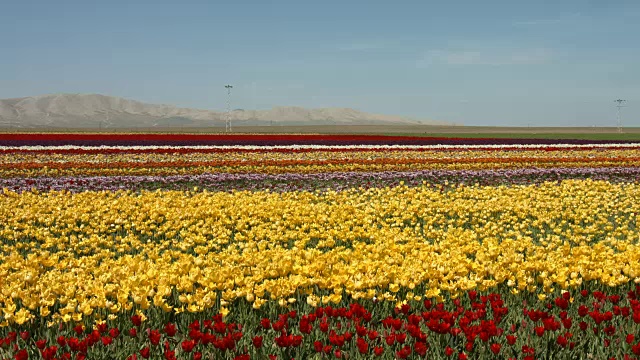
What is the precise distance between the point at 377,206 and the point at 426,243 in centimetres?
433

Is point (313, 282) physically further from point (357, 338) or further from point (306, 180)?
point (306, 180)

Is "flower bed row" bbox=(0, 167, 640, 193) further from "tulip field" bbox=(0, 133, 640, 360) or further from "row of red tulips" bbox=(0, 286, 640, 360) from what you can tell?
"row of red tulips" bbox=(0, 286, 640, 360)

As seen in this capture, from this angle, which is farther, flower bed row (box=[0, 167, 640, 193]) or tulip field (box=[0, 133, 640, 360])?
flower bed row (box=[0, 167, 640, 193])

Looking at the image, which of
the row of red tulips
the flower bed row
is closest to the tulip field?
the row of red tulips

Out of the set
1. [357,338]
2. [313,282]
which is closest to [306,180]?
[313,282]

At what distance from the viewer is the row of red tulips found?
4.47 meters

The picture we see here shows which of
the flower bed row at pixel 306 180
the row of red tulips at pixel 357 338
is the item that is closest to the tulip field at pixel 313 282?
the row of red tulips at pixel 357 338

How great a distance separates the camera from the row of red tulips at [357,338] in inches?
176

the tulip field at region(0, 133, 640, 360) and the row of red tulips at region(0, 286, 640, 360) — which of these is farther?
the tulip field at region(0, 133, 640, 360)

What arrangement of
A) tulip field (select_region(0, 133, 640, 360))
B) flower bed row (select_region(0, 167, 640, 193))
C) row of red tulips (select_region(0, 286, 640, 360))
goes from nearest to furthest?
row of red tulips (select_region(0, 286, 640, 360)) → tulip field (select_region(0, 133, 640, 360)) → flower bed row (select_region(0, 167, 640, 193))

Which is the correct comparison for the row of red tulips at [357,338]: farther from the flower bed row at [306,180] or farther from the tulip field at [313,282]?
the flower bed row at [306,180]

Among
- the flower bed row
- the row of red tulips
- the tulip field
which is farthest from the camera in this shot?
the flower bed row

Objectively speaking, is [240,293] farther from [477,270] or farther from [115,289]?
[477,270]

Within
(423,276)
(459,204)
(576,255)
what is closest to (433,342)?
(423,276)
